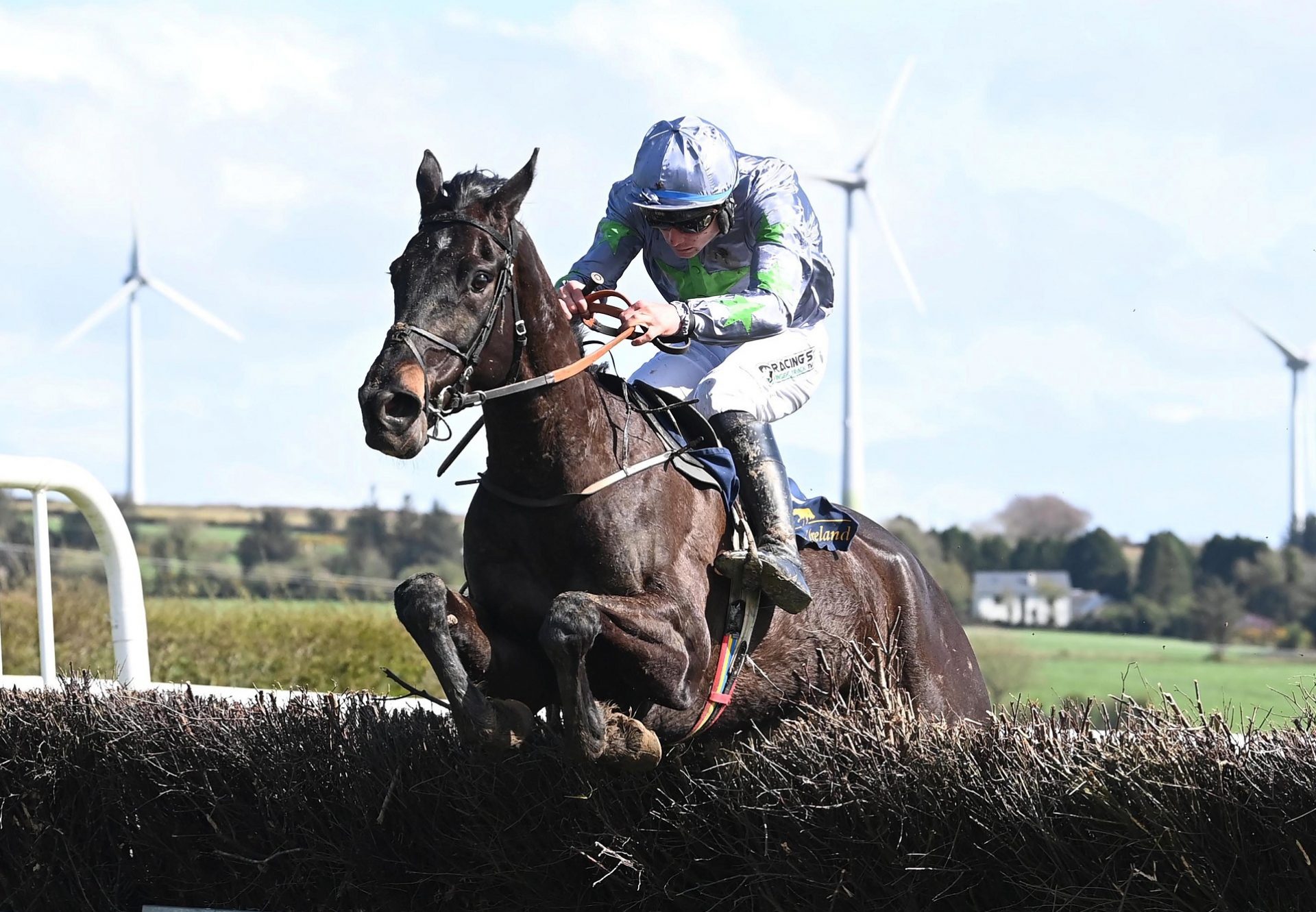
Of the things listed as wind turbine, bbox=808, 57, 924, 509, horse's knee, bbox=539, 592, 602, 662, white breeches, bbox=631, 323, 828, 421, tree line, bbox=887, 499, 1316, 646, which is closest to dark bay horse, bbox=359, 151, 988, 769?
horse's knee, bbox=539, 592, 602, 662

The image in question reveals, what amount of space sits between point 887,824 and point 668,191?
2.01 m

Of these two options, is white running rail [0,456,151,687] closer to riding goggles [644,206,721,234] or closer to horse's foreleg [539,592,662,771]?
riding goggles [644,206,721,234]

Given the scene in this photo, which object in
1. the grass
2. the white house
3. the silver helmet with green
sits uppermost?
the silver helmet with green

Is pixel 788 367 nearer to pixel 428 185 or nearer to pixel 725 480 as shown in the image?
pixel 725 480

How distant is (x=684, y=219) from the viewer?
17.1 ft

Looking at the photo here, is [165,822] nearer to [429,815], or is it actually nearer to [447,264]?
[429,815]

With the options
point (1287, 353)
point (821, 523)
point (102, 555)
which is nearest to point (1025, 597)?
point (1287, 353)

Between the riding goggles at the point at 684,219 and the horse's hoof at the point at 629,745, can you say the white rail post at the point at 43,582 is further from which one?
the horse's hoof at the point at 629,745

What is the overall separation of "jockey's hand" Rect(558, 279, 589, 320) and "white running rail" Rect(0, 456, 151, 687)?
2927 mm

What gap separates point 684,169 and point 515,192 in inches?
28.6

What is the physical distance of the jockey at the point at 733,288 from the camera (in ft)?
16.5

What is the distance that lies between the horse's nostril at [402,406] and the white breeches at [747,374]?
4.47ft

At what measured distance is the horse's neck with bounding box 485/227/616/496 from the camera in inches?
184

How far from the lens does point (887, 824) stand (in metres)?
4.72
